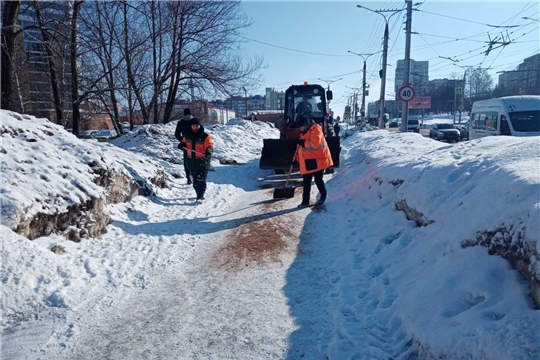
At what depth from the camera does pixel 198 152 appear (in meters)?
8.04

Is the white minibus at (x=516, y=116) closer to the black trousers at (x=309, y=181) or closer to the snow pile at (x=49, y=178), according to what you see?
the black trousers at (x=309, y=181)

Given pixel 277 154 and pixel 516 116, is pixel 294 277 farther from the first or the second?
pixel 516 116

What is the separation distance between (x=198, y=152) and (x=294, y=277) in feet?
14.2

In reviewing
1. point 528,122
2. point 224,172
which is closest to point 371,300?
point 224,172

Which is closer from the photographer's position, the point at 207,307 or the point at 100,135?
the point at 207,307

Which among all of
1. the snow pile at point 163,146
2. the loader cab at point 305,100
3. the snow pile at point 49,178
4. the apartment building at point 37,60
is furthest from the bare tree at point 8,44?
the loader cab at point 305,100

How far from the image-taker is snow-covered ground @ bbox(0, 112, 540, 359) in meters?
2.92

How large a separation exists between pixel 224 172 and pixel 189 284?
8.01 m

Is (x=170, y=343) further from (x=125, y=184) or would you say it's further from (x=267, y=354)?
(x=125, y=184)

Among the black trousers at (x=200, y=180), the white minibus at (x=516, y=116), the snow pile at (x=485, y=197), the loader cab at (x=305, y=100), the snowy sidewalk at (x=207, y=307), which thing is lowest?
the snowy sidewalk at (x=207, y=307)

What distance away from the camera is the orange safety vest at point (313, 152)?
7367 millimetres

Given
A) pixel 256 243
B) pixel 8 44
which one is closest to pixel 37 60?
pixel 8 44

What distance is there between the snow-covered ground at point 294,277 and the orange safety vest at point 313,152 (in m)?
A: 1.15

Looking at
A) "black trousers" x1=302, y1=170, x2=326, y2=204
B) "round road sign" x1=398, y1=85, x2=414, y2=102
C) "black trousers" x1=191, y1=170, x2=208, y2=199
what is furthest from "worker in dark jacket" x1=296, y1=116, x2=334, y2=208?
"round road sign" x1=398, y1=85, x2=414, y2=102
